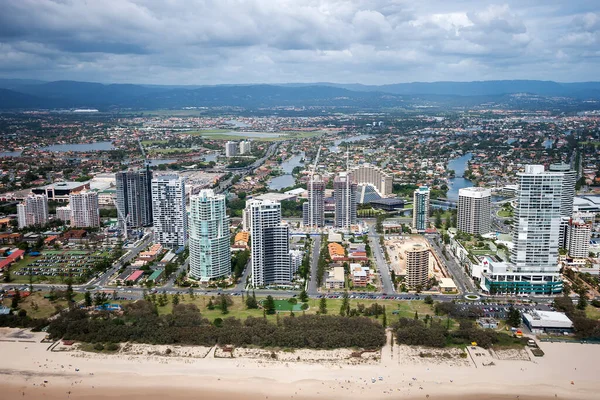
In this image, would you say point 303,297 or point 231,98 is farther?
point 231,98

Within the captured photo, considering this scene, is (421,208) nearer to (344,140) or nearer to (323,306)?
(323,306)

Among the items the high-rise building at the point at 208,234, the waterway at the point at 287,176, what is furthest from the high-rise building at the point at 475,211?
the waterway at the point at 287,176

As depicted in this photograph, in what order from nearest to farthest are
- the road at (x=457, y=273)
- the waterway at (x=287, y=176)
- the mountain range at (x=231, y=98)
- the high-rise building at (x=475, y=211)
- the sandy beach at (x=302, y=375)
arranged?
the sandy beach at (x=302, y=375)
the road at (x=457, y=273)
the high-rise building at (x=475, y=211)
the waterway at (x=287, y=176)
the mountain range at (x=231, y=98)

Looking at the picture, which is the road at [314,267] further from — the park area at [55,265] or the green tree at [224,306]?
the park area at [55,265]

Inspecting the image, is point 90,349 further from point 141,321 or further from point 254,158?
point 254,158

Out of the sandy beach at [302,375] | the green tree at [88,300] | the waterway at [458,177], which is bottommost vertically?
the sandy beach at [302,375]

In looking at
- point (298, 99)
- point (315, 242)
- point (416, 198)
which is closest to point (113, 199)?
point (315, 242)

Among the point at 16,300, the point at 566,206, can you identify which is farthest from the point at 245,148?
the point at 16,300

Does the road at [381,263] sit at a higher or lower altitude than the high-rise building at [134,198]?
lower
